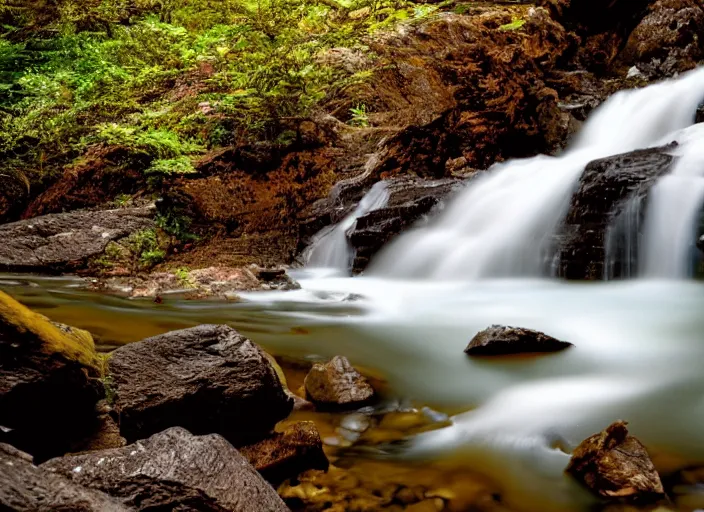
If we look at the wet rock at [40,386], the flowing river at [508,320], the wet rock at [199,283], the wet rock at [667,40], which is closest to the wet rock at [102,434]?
the wet rock at [40,386]

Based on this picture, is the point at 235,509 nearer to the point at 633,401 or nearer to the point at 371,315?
the point at 633,401

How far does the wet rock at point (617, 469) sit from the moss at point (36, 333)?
2.13 meters

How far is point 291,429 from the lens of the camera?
233cm

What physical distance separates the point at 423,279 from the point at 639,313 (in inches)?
128

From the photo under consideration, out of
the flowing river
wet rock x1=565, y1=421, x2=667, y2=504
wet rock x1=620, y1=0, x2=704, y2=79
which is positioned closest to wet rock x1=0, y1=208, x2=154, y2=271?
the flowing river

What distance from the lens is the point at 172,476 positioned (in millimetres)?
1579

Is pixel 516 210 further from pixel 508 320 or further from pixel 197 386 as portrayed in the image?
pixel 197 386

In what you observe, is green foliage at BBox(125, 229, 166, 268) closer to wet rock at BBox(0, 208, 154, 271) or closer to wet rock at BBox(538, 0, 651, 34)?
wet rock at BBox(0, 208, 154, 271)

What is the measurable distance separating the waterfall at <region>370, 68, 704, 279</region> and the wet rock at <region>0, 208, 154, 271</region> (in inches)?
167

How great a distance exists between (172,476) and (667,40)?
15.2m

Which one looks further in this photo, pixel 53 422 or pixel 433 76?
pixel 433 76

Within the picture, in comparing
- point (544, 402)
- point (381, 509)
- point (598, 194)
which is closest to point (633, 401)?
point (544, 402)

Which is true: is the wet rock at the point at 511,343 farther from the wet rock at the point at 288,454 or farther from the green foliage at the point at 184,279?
the green foliage at the point at 184,279

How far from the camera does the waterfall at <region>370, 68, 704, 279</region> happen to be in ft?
24.8
